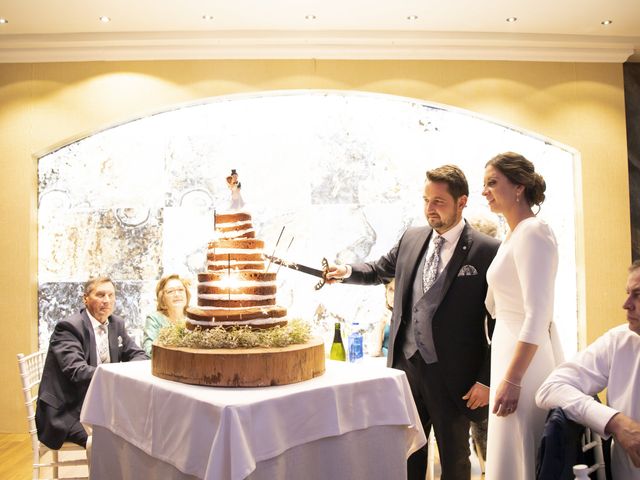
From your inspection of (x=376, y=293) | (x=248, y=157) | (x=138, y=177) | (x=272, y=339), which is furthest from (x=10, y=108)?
(x=272, y=339)

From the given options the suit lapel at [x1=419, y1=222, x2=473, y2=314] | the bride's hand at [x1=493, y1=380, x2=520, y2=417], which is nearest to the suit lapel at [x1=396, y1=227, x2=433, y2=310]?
the suit lapel at [x1=419, y1=222, x2=473, y2=314]

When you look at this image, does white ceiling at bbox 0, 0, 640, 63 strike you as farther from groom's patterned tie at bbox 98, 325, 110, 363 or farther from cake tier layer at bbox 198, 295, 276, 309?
cake tier layer at bbox 198, 295, 276, 309

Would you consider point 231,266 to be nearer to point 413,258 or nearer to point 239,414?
point 239,414

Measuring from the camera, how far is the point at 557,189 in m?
5.86

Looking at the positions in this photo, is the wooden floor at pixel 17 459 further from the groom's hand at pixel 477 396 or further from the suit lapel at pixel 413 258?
the suit lapel at pixel 413 258

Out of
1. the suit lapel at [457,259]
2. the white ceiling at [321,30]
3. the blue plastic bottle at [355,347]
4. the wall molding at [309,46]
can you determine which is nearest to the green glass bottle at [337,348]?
the blue plastic bottle at [355,347]

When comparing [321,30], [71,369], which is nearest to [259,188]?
[321,30]

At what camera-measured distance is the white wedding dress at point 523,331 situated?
2.35 meters

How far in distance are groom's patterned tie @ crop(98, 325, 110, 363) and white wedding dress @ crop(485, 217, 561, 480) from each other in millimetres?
2216

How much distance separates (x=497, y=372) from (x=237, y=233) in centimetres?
113

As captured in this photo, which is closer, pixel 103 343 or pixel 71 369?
Result: pixel 71 369

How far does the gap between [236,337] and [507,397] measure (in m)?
1.01

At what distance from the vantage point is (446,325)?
265 centimetres

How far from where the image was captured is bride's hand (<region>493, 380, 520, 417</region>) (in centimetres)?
235
